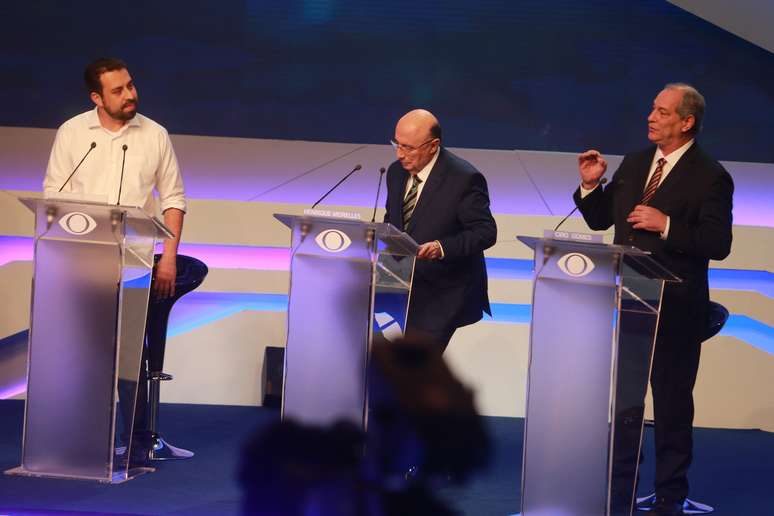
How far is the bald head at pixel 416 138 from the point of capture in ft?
14.7

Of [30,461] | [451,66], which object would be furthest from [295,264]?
[451,66]

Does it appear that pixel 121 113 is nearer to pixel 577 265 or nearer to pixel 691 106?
pixel 577 265

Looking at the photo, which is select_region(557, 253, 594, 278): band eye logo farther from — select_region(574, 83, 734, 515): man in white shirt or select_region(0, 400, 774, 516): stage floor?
select_region(0, 400, 774, 516): stage floor

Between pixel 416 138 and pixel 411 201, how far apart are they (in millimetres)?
302

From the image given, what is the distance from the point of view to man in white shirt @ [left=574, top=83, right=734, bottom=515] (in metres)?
4.03

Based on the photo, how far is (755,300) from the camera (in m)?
6.30

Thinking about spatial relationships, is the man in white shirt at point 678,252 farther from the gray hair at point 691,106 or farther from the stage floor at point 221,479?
the stage floor at point 221,479

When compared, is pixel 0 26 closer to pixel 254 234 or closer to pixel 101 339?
pixel 254 234

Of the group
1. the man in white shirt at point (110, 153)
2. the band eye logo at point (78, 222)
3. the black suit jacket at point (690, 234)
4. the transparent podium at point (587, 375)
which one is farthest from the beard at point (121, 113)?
the black suit jacket at point (690, 234)

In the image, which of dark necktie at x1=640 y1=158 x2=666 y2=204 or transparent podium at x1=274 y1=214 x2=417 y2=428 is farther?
dark necktie at x1=640 y1=158 x2=666 y2=204

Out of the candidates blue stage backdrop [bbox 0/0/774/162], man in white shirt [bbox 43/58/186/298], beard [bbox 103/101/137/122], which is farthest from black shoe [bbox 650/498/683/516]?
blue stage backdrop [bbox 0/0/774/162]

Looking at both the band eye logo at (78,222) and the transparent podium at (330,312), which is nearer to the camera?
the transparent podium at (330,312)

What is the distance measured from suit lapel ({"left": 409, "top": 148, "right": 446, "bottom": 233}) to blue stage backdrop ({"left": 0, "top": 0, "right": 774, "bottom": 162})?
2.36 metres

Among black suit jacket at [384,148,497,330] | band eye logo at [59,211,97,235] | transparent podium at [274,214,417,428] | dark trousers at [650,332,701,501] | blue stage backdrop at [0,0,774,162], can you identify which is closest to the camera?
transparent podium at [274,214,417,428]
